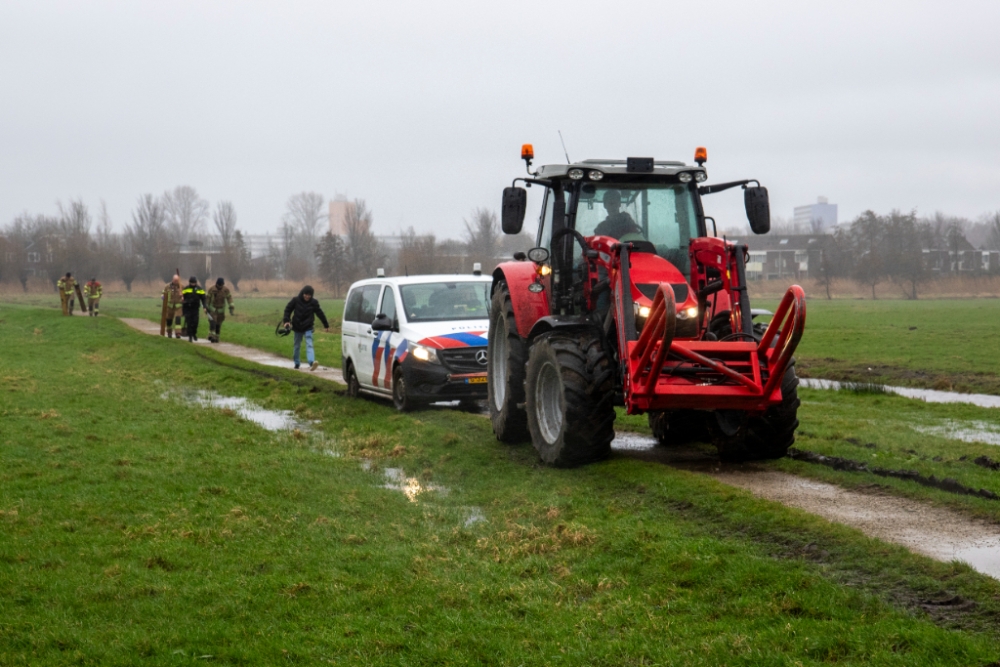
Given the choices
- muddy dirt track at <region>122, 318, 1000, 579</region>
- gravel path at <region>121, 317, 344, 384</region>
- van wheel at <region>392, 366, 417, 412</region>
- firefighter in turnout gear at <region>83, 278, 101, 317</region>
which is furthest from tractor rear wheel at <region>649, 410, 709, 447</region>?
firefighter in turnout gear at <region>83, 278, 101, 317</region>

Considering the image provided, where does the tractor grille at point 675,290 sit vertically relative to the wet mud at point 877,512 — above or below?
above

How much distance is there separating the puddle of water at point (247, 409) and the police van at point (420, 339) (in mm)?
1405

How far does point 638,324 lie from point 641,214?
5.18ft

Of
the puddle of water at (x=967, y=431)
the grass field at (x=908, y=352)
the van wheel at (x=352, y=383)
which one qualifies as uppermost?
the van wheel at (x=352, y=383)

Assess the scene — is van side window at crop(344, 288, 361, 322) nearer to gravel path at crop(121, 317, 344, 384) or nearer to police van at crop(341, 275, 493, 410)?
police van at crop(341, 275, 493, 410)

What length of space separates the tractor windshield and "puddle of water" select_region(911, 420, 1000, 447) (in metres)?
4.14

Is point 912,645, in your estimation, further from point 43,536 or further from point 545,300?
point 545,300

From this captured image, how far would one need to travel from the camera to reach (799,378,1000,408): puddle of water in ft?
57.0

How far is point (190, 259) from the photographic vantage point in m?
119

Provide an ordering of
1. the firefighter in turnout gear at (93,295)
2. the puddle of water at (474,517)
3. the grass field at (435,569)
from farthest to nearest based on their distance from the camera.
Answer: the firefighter in turnout gear at (93,295) → the puddle of water at (474,517) → the grass field at (435,569)

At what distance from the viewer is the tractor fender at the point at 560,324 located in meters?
10.5

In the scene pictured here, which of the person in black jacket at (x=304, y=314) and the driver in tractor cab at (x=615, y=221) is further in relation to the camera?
the person in black jacket at (x=304, y=314)

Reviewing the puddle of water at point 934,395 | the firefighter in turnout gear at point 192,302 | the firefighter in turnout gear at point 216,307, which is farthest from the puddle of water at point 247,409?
the firefighter in turnout gear at point 216,307

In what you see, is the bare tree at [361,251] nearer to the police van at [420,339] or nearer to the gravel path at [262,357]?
the gravel path at [262,357]
